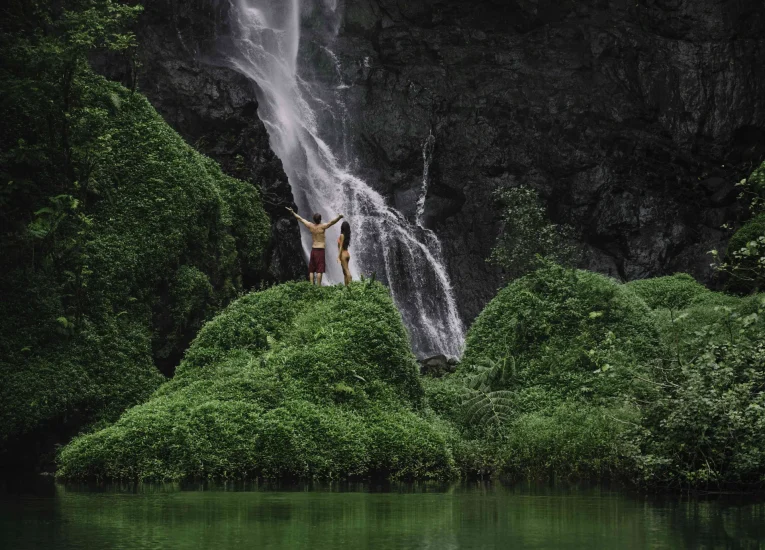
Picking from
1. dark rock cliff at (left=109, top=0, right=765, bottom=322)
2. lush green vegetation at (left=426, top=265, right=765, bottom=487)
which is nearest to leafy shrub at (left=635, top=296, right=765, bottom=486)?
lush green vegetation at (left=426, top=265, right=765, bottom=487)

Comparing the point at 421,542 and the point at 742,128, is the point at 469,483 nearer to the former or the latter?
the point at 421,542

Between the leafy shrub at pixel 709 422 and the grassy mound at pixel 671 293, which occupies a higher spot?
the grassy mound at pixel 671 293

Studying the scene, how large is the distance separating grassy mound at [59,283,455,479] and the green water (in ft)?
5.58

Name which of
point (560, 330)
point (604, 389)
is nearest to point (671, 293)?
point (560, 330)

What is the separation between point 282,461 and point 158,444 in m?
1.96

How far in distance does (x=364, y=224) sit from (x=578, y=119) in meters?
11.2

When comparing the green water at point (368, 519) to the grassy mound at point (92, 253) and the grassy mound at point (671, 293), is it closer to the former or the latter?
the grassy mound at point (92, 253)

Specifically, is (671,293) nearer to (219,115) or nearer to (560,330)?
(560,330)

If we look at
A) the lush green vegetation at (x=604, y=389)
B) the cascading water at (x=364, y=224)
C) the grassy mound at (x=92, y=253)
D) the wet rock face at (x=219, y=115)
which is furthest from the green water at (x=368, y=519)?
the cascading water at (x=364, y=224)

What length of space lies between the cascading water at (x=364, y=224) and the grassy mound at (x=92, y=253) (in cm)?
1184

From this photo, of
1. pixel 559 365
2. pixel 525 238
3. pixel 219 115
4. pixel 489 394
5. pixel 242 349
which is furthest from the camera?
pixel 525 238

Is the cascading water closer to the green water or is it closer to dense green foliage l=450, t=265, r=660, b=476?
dense green foliage l=450, t=265, r=660, b=476

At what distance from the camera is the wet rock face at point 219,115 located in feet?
106

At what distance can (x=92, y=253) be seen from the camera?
22.5 m
